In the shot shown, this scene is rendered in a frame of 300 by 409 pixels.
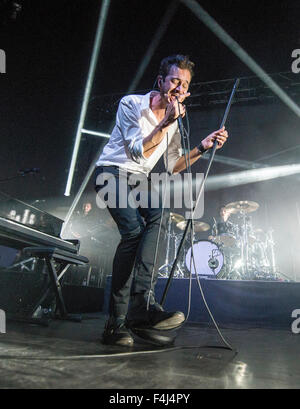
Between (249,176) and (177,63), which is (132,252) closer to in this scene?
(177,63)

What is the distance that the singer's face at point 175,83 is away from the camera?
157 cm

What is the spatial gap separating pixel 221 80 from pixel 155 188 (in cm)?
568

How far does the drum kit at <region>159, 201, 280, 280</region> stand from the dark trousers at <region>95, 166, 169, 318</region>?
11.8 feet

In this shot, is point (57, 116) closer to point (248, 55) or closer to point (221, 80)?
point (221, 80)

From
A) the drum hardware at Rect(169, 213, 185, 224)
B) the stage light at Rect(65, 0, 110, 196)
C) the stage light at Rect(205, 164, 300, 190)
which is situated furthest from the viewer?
the stage light at Rect(205, 164, 300, 190)

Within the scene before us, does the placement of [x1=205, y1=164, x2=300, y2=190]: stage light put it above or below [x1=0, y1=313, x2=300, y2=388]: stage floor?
above

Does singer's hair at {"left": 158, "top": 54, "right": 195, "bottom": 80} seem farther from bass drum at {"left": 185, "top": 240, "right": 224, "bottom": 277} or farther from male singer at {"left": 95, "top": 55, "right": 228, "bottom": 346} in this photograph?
bass drum at {"left": 185, "top": 240, "right": 224, "bottom": 277}

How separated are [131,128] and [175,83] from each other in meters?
0.40

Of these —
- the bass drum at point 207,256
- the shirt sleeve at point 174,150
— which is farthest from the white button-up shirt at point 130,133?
the bass drum at point 207,256

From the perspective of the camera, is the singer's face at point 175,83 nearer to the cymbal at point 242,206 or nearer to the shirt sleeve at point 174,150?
the shirt sleeve at point 174,150

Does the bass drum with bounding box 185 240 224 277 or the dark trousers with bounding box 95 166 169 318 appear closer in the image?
the dark trousers with bounding box 95 166 169 318

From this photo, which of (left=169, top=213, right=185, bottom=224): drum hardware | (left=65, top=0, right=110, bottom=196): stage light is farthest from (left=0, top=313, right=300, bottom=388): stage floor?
(left=65, top=0, right=110, bottom=196): stage light

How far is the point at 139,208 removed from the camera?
1.62 metres

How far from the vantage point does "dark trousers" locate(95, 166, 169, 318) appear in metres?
1.40
